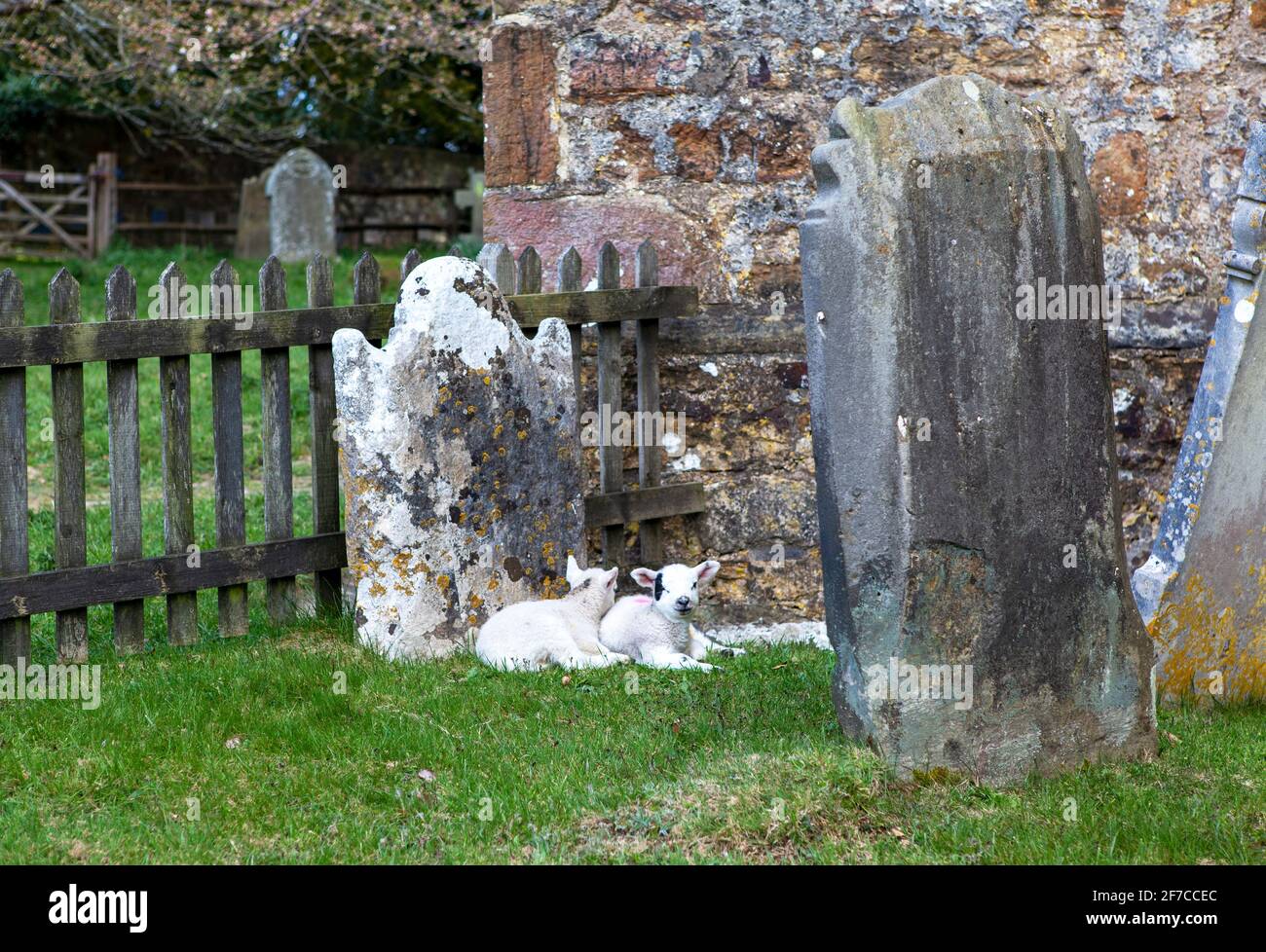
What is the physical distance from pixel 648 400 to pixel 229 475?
5.57 ft

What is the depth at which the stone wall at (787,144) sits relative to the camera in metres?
5.63

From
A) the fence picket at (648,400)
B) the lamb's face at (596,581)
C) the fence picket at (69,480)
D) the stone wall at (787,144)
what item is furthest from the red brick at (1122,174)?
the fence picket at (69,480)

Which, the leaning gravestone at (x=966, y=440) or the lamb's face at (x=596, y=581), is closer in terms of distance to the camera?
the leaning gravestone at (x=966, y=440)

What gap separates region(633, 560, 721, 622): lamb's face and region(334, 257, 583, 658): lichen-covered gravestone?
56 cm

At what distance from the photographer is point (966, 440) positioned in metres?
3.75

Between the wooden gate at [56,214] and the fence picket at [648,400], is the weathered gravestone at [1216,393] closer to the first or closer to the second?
the fence picket at [648,400]

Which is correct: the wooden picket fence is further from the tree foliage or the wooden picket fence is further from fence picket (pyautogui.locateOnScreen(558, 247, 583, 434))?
the tree foliage

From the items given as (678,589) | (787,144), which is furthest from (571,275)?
(678,589)

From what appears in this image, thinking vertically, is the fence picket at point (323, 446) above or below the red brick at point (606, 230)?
below

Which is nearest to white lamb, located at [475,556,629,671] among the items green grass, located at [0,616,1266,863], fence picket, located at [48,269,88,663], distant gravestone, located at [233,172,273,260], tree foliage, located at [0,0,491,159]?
green grass, located at [0,616,1266,863]

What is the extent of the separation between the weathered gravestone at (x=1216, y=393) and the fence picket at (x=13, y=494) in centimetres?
364

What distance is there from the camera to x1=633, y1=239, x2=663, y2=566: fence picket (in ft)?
19.1

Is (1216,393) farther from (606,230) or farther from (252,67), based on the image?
(252,67)

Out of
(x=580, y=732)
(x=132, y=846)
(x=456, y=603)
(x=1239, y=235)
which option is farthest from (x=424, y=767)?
(x=1239, y=235)
